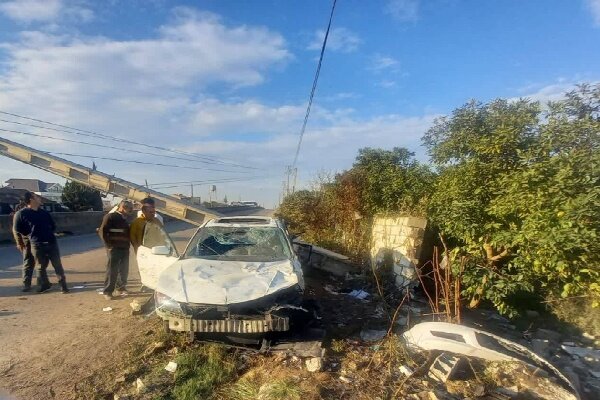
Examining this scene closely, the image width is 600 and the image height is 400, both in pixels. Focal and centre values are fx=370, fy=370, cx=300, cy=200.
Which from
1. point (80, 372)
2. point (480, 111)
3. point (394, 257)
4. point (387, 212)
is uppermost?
point (480, 111)

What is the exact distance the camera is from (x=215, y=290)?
4137 millimetres

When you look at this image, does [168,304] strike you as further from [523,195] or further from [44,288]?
[523,195]

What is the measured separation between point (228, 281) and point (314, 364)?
4.41 feet

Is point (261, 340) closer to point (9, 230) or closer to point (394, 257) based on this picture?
point (394, 257)

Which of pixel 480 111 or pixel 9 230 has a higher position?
pixel 480 111

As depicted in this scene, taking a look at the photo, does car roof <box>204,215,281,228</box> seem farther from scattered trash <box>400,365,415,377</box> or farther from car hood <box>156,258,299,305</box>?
scattered trash <box>400,365,415,377</box>

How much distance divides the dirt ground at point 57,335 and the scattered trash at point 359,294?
157 inches

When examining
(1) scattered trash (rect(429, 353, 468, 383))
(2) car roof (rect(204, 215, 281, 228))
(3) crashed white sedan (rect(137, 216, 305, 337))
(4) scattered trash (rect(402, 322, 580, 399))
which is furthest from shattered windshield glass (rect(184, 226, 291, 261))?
(1) scattered trash (rect(429, 353, 468, 383))

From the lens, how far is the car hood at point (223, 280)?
159 inches

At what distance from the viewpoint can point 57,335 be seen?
4.79m

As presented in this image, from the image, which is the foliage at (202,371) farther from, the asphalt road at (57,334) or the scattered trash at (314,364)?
the asphalt road at (57,334)

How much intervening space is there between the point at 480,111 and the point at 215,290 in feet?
16.3

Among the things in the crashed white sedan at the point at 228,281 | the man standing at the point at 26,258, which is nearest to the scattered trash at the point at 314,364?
the crashed white sedan at the point at 228,281

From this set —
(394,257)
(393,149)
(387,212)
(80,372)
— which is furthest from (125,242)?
(393,149)
